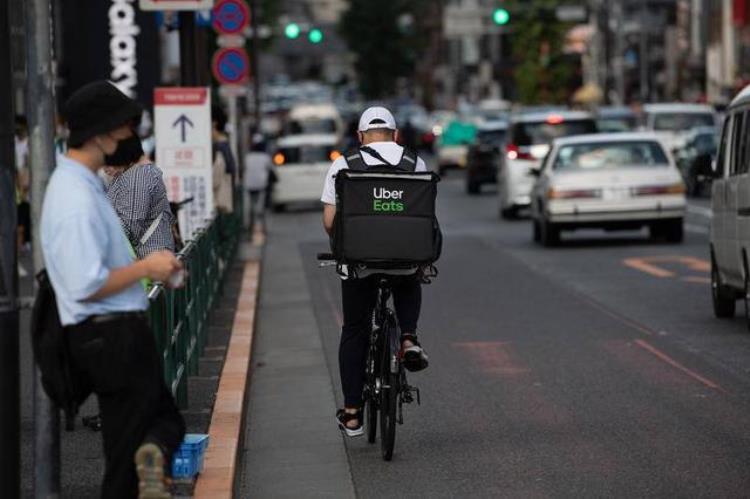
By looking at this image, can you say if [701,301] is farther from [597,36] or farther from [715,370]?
[597,36]

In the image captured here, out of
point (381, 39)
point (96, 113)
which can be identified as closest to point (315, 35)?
point (96, 113)

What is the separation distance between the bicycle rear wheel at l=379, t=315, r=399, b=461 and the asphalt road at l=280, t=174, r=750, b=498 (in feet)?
0.44

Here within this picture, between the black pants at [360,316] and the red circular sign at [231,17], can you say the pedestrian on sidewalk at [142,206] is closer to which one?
the black pants at [360,316]

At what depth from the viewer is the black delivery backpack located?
10.5 metres

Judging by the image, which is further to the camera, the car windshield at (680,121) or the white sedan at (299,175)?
the car windshield at (680,121)

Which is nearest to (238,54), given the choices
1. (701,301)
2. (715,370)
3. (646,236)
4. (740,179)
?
(646,236)

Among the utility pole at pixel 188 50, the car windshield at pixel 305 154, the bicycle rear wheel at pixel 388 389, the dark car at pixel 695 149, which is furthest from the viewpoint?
the car windshield at pixel 305 154

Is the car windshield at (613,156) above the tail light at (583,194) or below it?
above

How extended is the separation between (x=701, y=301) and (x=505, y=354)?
15.3ft

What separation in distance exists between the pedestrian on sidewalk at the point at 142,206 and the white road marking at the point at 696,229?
811 inches

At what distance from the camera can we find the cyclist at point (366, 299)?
1077 cm

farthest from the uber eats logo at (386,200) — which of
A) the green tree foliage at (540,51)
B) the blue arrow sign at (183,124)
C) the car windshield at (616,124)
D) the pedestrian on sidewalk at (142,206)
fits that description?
the green tree foliage at (540,51)

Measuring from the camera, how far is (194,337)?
13.2 meters

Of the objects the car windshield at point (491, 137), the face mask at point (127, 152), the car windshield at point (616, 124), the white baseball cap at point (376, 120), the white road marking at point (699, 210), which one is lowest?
the white road marking at point (699, 210)
